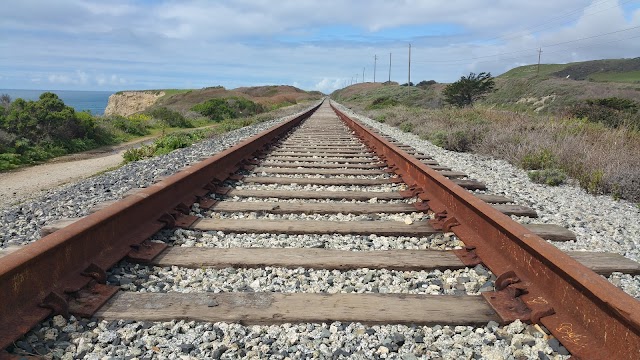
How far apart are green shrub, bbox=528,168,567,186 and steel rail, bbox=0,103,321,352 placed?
177 inches

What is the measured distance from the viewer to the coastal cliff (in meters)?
91.2

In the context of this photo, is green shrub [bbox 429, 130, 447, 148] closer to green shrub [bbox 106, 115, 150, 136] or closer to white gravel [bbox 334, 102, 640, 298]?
white gravel [bbox 334, 102, 640, 298]

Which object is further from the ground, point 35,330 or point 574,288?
point 574,288

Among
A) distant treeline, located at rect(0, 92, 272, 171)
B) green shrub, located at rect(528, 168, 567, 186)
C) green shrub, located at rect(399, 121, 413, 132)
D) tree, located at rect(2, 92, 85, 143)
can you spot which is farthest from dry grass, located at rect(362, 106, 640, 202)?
tree, located at rect(2, 92, 85, 143)

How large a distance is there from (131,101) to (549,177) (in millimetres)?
98494

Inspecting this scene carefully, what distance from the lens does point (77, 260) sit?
2572 millimetres

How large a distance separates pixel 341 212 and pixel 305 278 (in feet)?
5.05

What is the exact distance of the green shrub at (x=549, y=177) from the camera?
239 inches

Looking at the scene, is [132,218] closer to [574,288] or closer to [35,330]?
[35,330]

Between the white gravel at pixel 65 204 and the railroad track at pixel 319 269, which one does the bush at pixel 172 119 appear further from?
the railroad track at pixel 319 269

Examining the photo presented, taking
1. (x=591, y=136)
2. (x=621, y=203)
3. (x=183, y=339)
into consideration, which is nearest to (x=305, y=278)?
(x=183, y=339)

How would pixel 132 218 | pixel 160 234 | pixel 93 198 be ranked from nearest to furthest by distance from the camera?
pixel 132 218 → pixel 160 234 → pixel 93 198

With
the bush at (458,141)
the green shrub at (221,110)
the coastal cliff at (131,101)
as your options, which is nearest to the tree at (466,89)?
the green shrub at (221,110)

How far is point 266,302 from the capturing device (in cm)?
238
